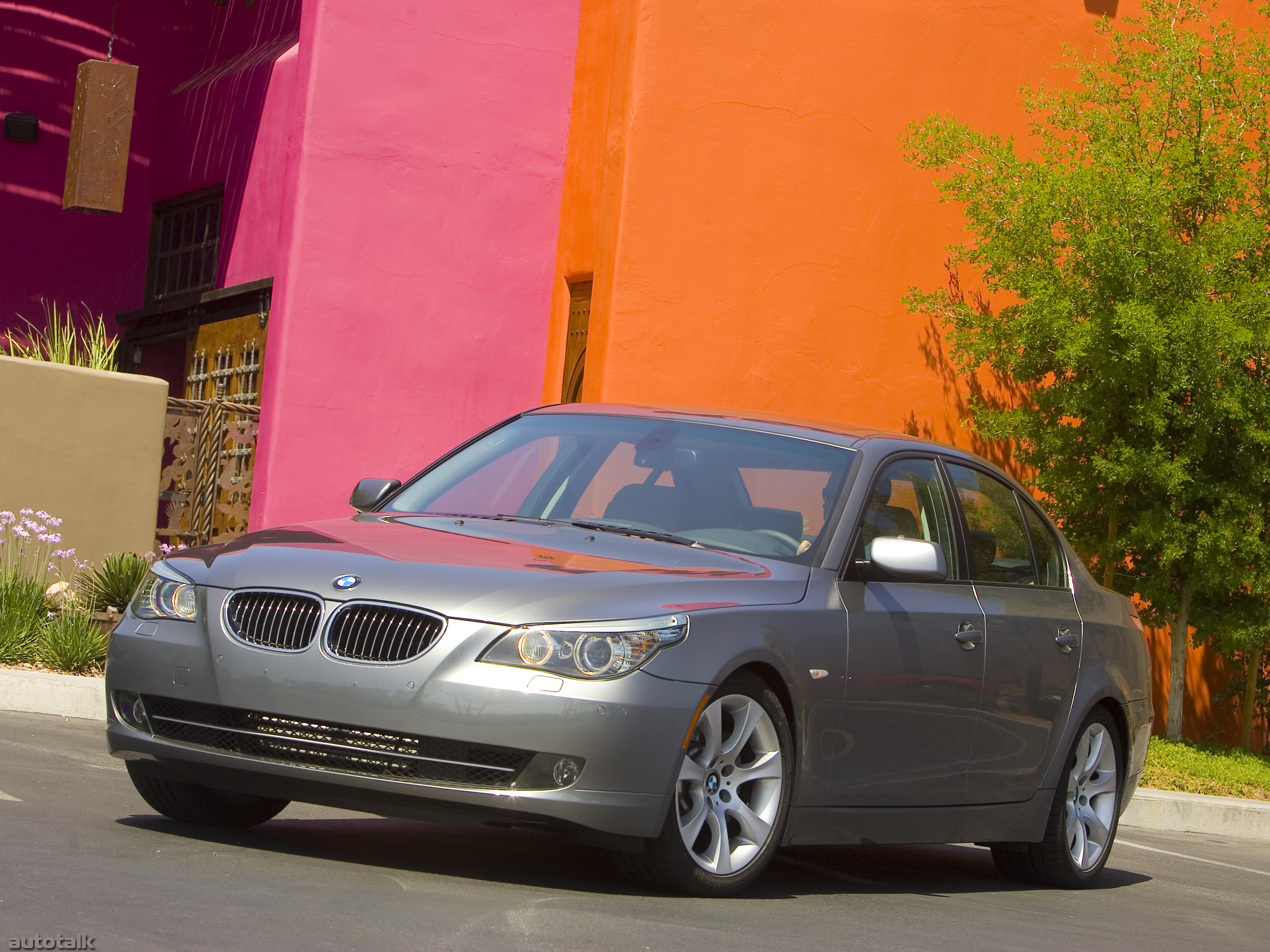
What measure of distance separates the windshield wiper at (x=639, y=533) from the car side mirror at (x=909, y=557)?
59 cm

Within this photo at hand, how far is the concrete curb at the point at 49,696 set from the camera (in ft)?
33.7

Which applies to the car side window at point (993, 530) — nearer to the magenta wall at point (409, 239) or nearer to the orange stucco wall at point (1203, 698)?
the magenta wall at point (409, 239)

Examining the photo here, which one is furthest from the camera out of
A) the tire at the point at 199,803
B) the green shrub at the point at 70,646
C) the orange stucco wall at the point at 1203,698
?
the orange stucco wall at the point at 1203,698

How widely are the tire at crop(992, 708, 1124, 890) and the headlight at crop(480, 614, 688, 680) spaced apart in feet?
8.96

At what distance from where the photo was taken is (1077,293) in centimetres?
1417

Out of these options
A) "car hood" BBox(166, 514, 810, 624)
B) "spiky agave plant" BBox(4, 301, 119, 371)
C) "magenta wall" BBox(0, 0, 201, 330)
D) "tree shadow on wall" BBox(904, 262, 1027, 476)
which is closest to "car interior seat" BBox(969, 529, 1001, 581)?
"car hood" BBox(166, 514, 810, 624)

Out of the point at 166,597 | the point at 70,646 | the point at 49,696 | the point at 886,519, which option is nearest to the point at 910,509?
the point at 886,519

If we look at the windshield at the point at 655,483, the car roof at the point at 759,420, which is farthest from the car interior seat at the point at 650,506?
the car roof at the point at 759,420

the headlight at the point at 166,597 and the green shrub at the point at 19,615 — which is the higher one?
the headlight at the point at 166,597

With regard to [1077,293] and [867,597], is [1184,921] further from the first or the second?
[1077,293]

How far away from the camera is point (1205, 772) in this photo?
42.6ft

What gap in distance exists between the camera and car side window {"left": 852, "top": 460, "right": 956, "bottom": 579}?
6562mm

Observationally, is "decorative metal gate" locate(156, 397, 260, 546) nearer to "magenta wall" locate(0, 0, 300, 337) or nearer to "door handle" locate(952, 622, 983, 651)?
"magenta wall" locate(0, 0, 300, 337)

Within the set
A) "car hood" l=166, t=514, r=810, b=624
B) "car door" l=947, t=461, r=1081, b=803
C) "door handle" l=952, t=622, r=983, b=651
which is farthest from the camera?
"car door" l=947, t=461, r=1081, b=803
